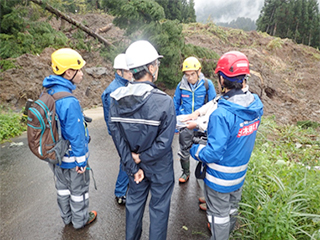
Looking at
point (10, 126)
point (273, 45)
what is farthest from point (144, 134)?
point (273, 45)

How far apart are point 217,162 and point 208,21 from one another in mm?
27284

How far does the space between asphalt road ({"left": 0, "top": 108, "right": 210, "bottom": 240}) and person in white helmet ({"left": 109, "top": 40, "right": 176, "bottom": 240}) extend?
0.69 meters

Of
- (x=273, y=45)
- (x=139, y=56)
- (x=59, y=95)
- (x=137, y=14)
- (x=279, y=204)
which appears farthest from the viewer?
(x=273, y=45)

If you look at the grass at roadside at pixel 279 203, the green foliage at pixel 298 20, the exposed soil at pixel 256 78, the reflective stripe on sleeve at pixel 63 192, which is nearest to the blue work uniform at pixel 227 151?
the grass at roadside at pixel 279 203

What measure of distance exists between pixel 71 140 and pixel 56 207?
1.48m

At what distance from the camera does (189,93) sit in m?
3.66

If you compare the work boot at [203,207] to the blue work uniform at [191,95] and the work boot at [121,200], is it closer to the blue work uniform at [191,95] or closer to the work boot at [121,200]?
the blue work uniform at [191,95]

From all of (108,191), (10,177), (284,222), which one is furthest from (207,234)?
(10,177)

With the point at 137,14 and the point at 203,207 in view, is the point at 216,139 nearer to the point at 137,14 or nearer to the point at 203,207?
the point at 203,207

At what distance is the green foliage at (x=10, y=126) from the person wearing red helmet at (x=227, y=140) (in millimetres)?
5909

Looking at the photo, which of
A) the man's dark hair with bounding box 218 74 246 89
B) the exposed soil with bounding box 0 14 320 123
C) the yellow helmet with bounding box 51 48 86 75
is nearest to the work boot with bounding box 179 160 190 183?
the man's dark hair with bounding box 218 74 246 89

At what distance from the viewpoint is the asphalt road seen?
2678 millimetres

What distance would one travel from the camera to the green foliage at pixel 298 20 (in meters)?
36.8

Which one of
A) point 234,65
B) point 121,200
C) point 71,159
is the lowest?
point 121,200
